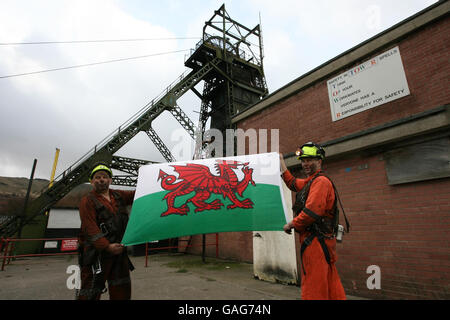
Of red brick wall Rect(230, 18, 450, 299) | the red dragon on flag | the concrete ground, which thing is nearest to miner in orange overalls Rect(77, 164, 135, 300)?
the red dragon on flag

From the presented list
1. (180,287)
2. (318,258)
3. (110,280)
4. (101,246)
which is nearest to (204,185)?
(101,246)

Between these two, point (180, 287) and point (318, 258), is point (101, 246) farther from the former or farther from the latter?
point (180, 287)

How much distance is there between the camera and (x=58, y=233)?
16.9 meters

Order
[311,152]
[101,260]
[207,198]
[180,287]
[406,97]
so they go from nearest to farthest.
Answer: [101,260]
[311,152]
[207,198]
[406,97]
[180,287]

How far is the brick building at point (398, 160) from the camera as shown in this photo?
3766mm

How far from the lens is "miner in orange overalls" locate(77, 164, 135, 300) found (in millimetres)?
2479

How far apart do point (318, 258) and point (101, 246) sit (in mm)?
2285

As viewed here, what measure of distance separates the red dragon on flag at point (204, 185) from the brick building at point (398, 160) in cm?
286

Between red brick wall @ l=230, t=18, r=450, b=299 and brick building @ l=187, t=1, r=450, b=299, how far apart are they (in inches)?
0.6

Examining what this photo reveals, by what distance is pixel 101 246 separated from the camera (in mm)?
2445

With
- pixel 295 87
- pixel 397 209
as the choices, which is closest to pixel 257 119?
pixel 295 87

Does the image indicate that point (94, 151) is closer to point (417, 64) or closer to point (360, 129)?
point (360, 129)

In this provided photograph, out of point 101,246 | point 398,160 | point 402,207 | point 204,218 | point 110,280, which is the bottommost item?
point 110,280

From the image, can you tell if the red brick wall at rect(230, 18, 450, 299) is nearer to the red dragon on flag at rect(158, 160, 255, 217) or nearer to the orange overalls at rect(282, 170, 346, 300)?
the orange overalls at rect(282, 170, 346, 300)
